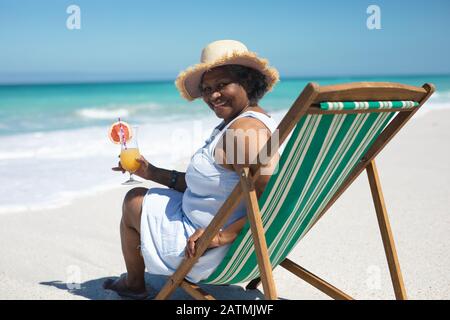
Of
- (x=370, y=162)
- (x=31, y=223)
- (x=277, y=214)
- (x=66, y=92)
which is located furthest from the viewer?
(x=66, y=92)

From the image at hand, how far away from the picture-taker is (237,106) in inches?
109

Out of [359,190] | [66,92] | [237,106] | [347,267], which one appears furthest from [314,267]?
[66,92]

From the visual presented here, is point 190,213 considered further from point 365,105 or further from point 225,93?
point 365,105

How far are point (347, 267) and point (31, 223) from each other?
8.89 ft

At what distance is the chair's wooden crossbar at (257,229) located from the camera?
7.46 feet

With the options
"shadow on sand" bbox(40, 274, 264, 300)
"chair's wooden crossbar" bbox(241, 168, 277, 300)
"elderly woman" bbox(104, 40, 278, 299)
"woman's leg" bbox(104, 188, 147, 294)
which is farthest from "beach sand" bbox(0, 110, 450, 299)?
"chair's wooden crossbar" bbox(241, 168, 277, 300)

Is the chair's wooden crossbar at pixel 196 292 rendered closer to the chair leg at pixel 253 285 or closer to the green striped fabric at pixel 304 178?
the green striped fabric at pixel 304 178

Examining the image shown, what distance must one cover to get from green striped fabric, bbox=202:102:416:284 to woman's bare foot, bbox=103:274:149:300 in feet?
1.62

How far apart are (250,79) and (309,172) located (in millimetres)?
651

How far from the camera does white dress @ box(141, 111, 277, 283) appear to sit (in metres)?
2.63

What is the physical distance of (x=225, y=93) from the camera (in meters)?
2.76

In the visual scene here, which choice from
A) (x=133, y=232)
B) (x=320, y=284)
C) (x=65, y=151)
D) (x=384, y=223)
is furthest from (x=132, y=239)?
(x=65, y=151)

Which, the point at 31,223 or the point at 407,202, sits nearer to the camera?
the point at 31,223
